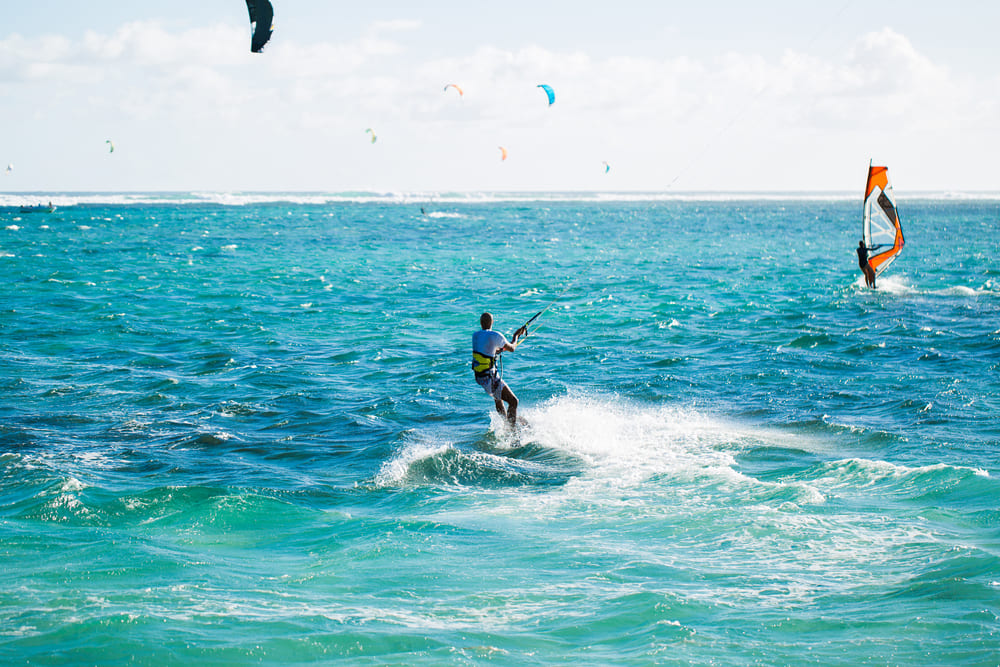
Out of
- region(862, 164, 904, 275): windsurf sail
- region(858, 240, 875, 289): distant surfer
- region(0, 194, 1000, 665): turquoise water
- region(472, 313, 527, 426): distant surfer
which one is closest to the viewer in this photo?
region(0, 194, 1000, 665): turquoise water

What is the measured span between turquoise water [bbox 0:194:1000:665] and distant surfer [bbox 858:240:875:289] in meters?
3.12

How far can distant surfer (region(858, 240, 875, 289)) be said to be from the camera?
2706cm

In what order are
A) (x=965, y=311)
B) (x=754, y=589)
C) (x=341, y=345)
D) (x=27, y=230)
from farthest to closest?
(x=27, y=230) < (x=965, y=311) < (x=341, y=345) < (x=754, y=589)

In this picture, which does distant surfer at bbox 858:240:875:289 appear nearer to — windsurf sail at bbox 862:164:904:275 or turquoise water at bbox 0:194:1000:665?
windsurf sail at bbox 862:164:904:275

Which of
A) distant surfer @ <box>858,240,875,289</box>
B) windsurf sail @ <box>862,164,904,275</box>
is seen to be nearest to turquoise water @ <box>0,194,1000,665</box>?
distant surfer @ <box>858,240,875,289</box>

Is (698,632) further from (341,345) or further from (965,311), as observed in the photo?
(965,311)

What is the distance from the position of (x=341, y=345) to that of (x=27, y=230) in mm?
55923

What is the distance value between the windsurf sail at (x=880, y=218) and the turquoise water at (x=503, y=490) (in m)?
3.53

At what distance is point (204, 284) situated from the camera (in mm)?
33375

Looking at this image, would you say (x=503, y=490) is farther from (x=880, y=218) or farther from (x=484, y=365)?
(x=880, y=218)

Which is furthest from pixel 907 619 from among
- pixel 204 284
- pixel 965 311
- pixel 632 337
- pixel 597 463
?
pixel 204 284

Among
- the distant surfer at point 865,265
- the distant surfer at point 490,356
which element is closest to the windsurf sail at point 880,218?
the distant surfer at point 865,265

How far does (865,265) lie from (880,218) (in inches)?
65.3

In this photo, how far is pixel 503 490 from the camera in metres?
10.4
